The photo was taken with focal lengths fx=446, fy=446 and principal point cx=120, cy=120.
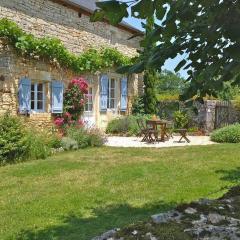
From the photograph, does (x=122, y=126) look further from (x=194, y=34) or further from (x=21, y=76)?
(x=194, y=34)

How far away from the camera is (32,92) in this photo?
13969 millimetres

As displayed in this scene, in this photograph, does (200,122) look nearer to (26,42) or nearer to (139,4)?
(26,42)

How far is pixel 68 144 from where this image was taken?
12.8 meters

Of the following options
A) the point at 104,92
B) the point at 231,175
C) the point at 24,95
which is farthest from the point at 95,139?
the point at 231,175

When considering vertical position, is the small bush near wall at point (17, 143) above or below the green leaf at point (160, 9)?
below

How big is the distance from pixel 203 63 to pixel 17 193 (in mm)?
4936

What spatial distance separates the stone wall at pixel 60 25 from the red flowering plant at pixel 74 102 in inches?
56.2

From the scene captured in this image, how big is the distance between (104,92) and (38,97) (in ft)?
13.0

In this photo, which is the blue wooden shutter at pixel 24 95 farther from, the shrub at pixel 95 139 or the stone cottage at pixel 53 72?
the shrub at pixel 95 139

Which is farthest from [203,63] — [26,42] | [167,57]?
[26,42]

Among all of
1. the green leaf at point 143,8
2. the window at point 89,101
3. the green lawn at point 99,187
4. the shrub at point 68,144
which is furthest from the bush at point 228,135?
the green leaf at point 143,8

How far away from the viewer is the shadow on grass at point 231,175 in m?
8.25

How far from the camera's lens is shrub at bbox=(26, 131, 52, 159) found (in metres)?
10.9

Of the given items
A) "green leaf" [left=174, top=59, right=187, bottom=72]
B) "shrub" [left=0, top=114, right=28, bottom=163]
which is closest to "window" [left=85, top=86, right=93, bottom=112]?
"shrub" [left=0, top=114, right=28, bottom=163]
